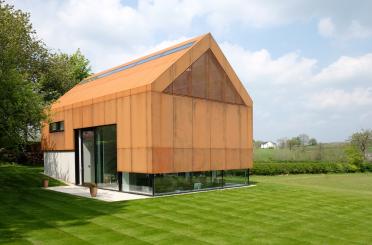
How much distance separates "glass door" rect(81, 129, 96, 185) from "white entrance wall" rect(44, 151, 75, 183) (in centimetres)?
131

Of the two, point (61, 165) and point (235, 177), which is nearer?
point (235, 177)

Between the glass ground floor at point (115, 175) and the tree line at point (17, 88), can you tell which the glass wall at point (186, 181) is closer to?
the glass ground floor at point (115, 175)

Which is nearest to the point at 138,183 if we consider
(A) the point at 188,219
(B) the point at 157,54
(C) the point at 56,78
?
(A) the point at 188,219

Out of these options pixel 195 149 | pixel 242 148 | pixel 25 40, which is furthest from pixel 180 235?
pixel 25 40

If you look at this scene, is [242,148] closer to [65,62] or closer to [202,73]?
[202,73]

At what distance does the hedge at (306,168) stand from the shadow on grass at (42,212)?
28.8 m

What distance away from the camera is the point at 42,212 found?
46.6ft

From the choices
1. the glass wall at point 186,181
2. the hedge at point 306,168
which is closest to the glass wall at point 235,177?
the glass wall at point 186,181

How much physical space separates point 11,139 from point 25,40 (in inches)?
527

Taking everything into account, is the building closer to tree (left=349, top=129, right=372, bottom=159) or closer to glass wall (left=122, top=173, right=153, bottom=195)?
glass wall (left=122, top=173, right=153, bottom=195)

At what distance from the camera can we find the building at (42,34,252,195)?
63.7ft

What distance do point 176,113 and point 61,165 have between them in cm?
1213

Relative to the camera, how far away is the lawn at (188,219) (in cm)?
1087

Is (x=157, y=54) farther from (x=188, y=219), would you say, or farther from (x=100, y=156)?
(x=188, y=219)
